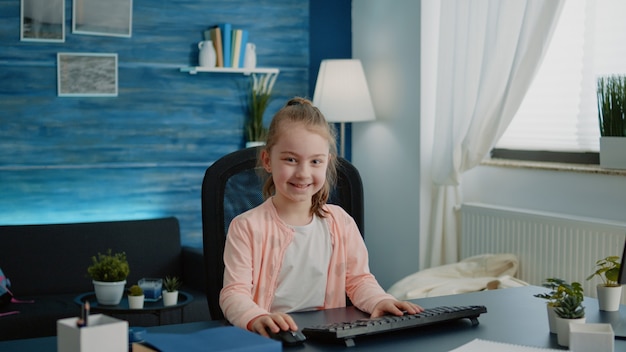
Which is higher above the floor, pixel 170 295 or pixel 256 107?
pixel 256 107

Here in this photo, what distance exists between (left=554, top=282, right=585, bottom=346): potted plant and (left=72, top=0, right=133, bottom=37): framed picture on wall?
11.9ft

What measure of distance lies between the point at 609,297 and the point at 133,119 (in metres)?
3.48

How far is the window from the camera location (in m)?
3.89

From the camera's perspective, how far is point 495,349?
159cm

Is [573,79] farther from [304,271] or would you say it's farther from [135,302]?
[304,271]

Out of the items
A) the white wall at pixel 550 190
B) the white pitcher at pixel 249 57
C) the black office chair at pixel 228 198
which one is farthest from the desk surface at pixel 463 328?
the white pitcher at pixel 249 57

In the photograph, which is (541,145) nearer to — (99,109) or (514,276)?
(514,276)

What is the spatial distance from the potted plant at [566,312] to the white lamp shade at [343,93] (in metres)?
3.13

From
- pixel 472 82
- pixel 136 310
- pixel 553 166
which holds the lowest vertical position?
pixel 136 310

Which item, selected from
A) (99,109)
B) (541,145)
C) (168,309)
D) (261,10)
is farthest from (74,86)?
(541,145)

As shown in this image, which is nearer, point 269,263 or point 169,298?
point 269,263

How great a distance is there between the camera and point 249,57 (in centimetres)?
509

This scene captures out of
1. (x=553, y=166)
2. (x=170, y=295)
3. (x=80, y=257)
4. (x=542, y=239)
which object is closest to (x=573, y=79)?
(x=553, y=166)

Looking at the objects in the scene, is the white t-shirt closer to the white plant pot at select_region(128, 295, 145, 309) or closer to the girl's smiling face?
the girl's smiling face
